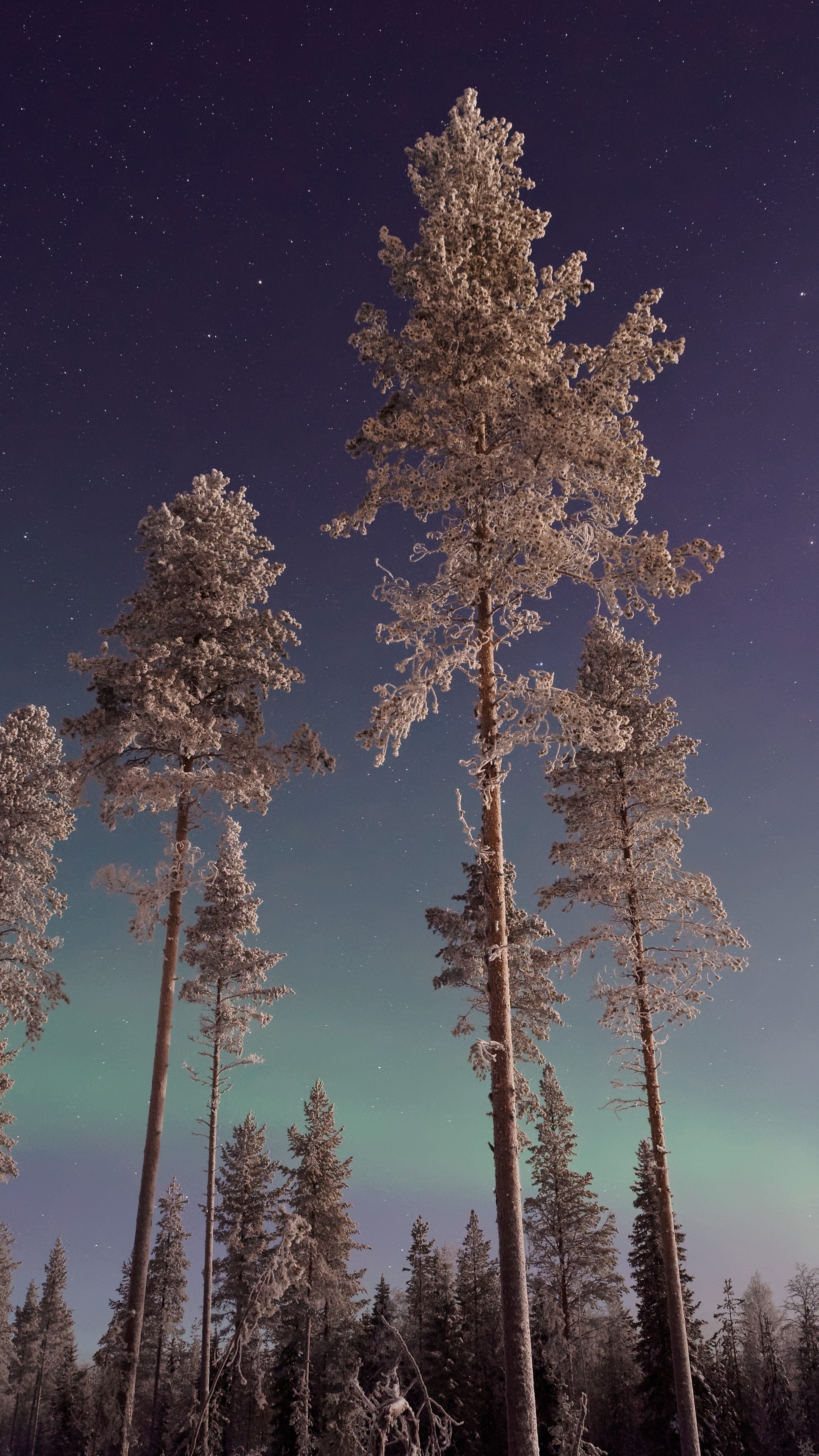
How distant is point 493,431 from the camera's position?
13.0 m

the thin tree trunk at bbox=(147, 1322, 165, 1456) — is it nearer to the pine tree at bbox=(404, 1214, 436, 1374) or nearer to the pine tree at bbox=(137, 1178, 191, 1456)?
the pine tree at bbox=(137, 1178, 191, 1456)

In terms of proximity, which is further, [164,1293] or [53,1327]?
[53,1327]

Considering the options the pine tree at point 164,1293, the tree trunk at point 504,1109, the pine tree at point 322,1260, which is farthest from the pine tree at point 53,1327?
the tree trunk at point 504,1109

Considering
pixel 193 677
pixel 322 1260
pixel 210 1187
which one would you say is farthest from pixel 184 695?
pixel 322 1260

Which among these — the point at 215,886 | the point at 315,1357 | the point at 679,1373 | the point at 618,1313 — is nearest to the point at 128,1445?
the point at 679,1373

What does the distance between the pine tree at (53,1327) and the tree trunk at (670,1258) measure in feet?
163

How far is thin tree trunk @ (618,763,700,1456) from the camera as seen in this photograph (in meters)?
14.5

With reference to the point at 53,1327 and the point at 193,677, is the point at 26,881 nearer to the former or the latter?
the point at 193,677

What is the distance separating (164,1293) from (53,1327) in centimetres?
2241

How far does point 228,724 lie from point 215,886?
10.00 meters

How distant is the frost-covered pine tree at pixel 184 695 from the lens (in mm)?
15258

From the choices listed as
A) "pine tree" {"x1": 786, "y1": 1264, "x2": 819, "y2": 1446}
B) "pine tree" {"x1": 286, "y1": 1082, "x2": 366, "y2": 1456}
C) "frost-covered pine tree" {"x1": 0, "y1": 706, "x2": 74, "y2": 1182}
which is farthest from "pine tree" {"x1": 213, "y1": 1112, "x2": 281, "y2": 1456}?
"pine tree" {"x1": 786, "y1": 1264, "x2": 819, "y2": 1446}

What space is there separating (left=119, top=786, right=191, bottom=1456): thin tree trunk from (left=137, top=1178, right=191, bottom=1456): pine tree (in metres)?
26.8

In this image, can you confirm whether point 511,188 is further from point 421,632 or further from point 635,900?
point 635,900
